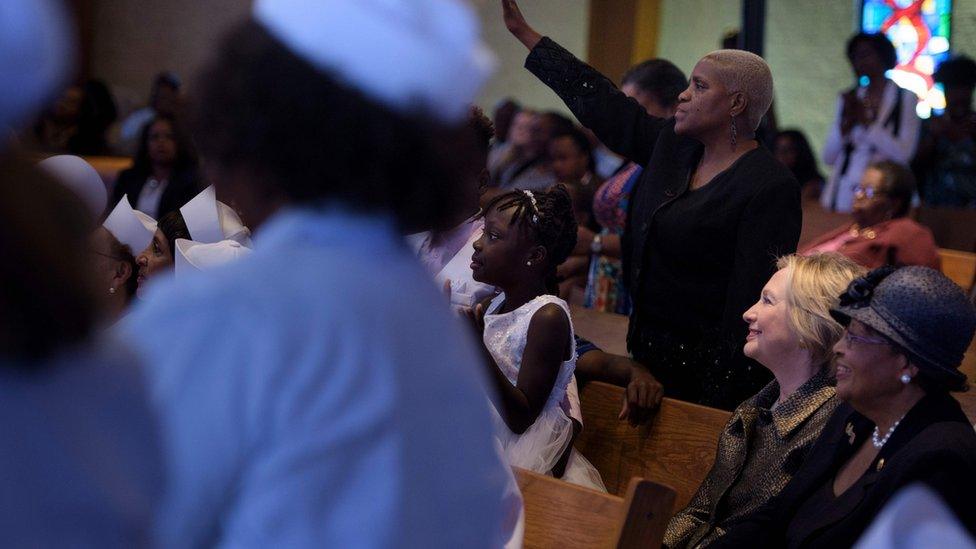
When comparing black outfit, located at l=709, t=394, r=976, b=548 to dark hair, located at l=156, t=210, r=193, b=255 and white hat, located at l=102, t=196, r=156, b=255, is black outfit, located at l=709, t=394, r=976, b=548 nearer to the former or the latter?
dark hair, located at l=156, t=210, r=193, b=255

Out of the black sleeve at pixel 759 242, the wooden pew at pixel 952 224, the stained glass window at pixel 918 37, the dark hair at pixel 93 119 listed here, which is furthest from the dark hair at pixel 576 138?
the stained glass window at pixel 918 37

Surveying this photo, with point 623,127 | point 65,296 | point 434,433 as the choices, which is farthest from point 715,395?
point 65,296

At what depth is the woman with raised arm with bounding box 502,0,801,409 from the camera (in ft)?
10.8

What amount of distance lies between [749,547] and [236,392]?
2.07 meters

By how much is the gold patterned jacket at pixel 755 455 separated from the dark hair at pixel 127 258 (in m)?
1.76

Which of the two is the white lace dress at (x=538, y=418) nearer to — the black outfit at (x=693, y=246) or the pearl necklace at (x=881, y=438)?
the black outfit at (x=693, y=246)

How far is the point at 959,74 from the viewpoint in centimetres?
748

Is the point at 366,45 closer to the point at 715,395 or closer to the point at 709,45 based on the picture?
the point at 715,395

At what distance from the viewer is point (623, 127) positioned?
3785mm

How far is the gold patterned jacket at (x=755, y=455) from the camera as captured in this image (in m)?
2.84

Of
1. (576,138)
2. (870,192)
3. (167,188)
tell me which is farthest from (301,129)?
(576,138)

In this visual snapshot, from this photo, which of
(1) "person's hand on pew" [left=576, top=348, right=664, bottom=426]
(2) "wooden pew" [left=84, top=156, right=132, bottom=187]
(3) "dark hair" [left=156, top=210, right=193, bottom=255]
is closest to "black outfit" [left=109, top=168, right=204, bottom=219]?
(2) "wooden pew" [left=84, top=156, right=132, bottom=187]

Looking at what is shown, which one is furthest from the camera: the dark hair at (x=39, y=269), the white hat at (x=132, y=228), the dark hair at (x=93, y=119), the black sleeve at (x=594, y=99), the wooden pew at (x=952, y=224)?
the dark hair at (x=93, y=119)

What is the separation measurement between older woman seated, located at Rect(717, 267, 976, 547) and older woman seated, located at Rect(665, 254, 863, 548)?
176mm
